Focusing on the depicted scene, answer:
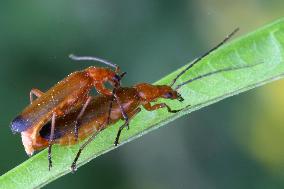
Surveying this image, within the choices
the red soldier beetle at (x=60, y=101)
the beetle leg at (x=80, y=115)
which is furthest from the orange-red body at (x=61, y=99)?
the beetle leg at (x=80, y=115)

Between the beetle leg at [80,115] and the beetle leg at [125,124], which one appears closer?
the beetle leg at [125,124]

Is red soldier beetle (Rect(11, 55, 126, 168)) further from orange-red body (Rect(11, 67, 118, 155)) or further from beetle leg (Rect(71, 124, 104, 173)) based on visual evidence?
beetle leg (Rect(71, 124, 104, 173))

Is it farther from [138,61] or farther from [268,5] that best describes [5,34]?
[268,5]

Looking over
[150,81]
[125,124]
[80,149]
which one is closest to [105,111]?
[125,124]

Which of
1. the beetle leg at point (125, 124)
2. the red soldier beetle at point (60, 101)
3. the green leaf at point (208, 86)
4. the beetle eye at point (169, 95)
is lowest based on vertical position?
the green leaf at point (208, 86)

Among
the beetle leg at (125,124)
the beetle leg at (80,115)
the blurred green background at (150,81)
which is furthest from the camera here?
the blurred green background at (150,81)

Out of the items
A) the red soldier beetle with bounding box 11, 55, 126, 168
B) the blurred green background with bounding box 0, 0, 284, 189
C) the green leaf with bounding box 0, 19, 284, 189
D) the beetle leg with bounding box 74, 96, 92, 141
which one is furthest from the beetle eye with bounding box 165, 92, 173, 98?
the blurred green background with bounding box 0, 0, 284, 189

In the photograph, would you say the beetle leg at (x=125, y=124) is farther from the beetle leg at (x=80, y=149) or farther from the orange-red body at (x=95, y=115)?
the beetle leg at (x=80, y=149)

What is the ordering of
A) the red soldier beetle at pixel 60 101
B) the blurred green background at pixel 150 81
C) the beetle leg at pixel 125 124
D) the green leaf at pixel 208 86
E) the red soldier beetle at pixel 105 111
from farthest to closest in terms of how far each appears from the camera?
the blurred green background at pixel 150 81
the red soldier beetle at pixel 60 101
the red soldier beetle at pixel 105 111
the beetle leg at pixel 125 124
the green leaf at pixel 208 86

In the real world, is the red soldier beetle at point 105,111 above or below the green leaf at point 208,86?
above

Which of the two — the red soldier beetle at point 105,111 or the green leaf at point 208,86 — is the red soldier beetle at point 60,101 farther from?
the green leaf at point 208,86
